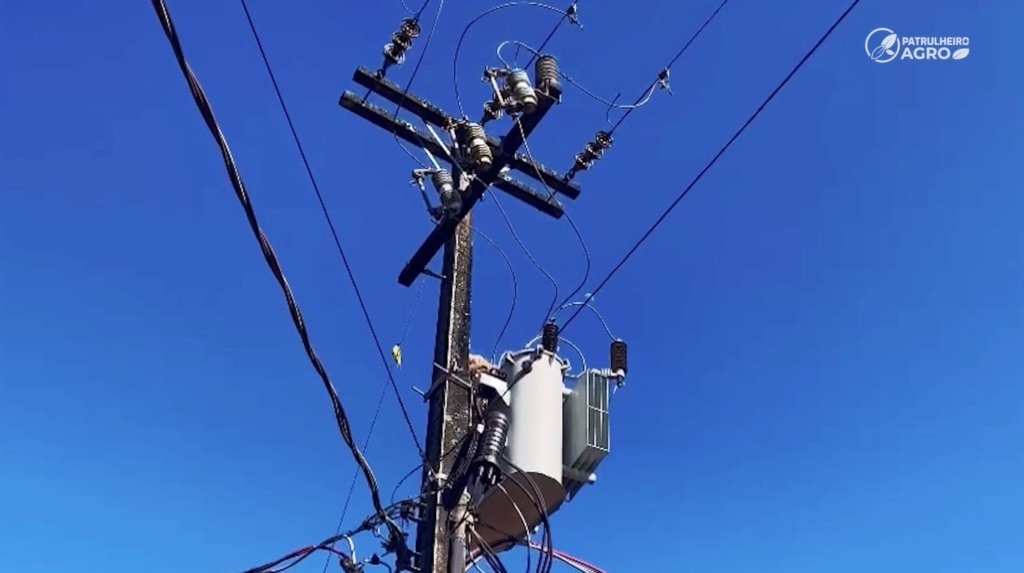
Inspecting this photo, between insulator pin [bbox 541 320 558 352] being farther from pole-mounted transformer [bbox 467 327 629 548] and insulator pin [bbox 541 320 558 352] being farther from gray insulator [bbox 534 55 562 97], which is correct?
gray insulator [bbox 534 55 562 97]

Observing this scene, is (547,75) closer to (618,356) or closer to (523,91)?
(523,91)

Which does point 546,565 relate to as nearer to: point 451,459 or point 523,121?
point 451,459

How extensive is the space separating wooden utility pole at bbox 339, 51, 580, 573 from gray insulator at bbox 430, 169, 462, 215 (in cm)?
4

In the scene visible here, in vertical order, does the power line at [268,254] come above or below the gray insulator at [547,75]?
below

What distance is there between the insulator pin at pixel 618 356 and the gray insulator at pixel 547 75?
1.95m

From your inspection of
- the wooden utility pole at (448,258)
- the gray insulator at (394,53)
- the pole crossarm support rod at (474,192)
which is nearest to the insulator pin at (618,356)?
the wooden utility pole at (448,258)

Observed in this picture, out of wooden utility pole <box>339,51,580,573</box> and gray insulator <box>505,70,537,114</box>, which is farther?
gray insulator <box>505,70,537,114</box>

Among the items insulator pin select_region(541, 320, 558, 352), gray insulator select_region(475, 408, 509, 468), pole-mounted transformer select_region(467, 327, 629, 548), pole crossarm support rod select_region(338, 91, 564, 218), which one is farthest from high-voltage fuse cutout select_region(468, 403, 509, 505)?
pole crossarm support rod select_region(338, 91, 564, 218)

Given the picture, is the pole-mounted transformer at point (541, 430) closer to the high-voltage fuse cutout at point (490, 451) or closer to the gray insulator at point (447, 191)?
the high-voltage fuse cutout at point (490, 451)

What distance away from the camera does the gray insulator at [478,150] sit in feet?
24.4

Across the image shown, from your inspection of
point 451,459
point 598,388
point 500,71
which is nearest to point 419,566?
point 451,459

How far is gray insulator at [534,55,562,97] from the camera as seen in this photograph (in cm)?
702

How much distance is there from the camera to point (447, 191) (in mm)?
8180

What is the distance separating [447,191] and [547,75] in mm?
1558
